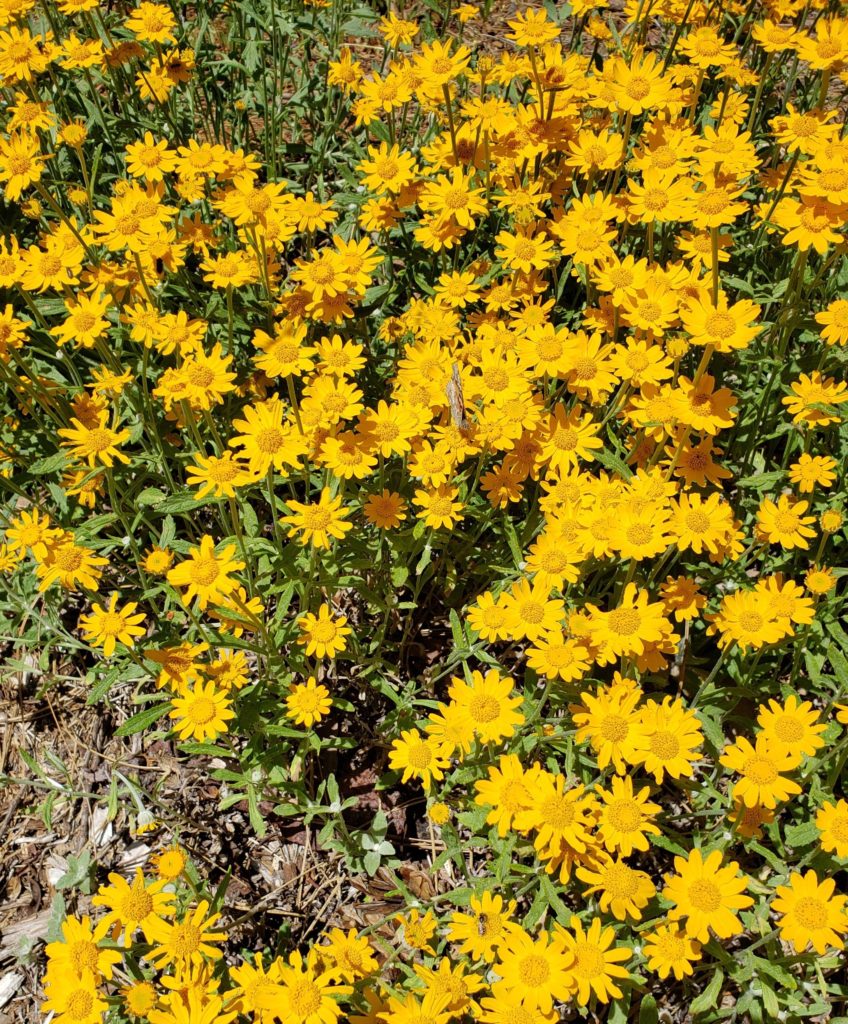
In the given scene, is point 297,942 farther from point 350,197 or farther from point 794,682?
point 350,197

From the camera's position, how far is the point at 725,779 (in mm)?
3613

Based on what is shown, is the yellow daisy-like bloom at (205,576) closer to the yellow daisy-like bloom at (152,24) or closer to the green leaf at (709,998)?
the green leaf at (709,998)

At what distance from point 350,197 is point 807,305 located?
235cm

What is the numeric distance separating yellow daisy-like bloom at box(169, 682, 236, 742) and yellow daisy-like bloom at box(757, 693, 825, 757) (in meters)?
1.82

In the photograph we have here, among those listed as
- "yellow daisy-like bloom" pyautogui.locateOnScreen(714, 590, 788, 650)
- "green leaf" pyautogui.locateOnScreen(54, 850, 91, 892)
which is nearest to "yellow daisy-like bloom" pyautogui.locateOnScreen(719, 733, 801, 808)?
"yellow daisy-like bloom" pyautogui.locateOnScreen(714, 590, 788, 650)

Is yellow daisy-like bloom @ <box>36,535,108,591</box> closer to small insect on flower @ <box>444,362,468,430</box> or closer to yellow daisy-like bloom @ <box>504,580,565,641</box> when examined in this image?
small insect on flower @ <box>444,362,468,430</box>

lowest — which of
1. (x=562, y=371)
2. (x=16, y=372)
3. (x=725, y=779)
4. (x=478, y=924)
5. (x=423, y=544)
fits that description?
(x=725, y=779)

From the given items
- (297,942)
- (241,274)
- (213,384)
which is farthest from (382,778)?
(241,274)

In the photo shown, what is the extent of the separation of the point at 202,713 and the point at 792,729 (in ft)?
6.54

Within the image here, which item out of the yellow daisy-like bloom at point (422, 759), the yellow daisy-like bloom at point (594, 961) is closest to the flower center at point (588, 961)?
the yellow daisy-like bloom at point (594, 961)

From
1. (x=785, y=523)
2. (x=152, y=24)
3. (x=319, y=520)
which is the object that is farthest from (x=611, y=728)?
(x=152, y=24)

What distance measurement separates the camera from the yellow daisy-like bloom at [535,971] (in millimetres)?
2537

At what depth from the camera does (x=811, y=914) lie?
2566 mm

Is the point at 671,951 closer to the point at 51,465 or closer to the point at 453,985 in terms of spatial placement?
the point at 453,985
